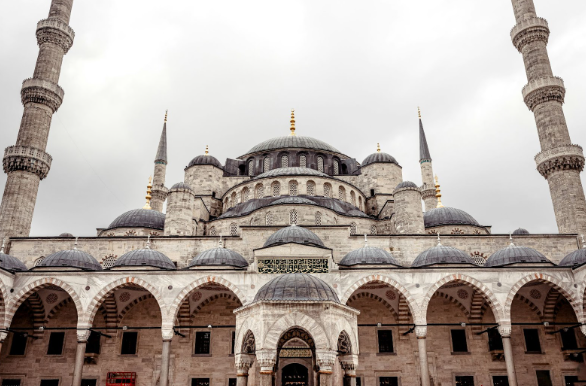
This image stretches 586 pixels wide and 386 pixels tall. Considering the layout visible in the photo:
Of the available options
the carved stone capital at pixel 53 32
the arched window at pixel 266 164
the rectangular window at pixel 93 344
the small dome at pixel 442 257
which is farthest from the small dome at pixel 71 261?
the arched window at pixel 266 164

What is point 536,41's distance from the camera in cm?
1959

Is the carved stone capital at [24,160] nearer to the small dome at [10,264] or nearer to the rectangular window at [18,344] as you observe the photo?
the small dome at [10,264]

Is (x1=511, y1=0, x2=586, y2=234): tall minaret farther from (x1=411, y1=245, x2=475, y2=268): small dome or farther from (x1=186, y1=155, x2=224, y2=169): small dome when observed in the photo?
(x1=186, y1=155, x2=224, y2=169): small dome

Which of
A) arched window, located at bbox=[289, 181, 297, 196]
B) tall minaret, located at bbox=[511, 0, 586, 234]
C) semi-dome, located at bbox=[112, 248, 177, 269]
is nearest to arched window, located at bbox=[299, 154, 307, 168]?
arched window, located at bbox=[289, 181, 297, 196]

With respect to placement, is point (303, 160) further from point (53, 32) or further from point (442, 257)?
point (53, 32)

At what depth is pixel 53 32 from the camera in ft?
63.7

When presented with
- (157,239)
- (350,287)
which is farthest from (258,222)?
(350,287)

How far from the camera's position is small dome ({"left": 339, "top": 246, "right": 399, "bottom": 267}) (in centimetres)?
1402

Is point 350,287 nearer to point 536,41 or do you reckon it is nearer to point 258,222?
point 258,222

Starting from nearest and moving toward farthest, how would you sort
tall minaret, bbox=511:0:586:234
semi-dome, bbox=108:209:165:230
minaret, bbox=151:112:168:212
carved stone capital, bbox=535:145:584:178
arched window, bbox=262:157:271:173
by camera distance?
1. tall minaret, bbox=511:0:586:234
2. carved stone capital, bbox=535:145:584:178
3. semi-dome, bbox=108:209:165:230
4. arched window, bbox=262:157:271:173
5. minaret, bbox=151:112:168:212

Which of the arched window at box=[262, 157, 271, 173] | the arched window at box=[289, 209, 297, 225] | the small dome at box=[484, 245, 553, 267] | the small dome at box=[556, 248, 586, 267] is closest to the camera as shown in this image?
the small dome at box=[556, 248, 586, 267]

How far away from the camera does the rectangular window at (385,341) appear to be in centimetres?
1494

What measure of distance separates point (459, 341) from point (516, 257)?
323 cm

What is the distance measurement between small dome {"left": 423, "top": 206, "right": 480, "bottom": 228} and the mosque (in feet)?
0.25
